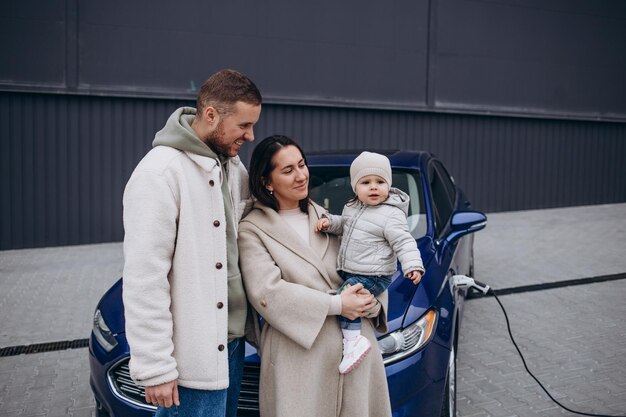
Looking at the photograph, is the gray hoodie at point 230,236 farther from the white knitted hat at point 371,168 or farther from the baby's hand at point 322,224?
the white knitted hat at point 371,168

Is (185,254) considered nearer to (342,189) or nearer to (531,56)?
(342,189)

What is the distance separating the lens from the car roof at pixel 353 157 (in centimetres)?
471

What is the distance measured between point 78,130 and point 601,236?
849 centimetres

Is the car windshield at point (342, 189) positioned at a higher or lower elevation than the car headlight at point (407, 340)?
higher

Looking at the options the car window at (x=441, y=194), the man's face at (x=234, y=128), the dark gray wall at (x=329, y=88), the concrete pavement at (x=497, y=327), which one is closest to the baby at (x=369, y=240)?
the man's face at (x=234, y=128)

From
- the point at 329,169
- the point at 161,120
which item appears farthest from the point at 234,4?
the point at 329,169

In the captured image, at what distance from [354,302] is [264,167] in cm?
61

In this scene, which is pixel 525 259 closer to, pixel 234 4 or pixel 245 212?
pixel 234 4

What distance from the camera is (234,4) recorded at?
10180mm

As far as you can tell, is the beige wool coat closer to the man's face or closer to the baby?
A: the baby

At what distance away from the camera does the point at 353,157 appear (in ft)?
15.7

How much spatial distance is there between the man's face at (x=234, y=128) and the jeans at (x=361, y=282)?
2.18 ft

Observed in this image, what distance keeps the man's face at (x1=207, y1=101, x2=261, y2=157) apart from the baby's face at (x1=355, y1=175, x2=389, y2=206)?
1.89 ft

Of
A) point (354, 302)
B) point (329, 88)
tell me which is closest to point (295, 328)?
point (354, 302)
